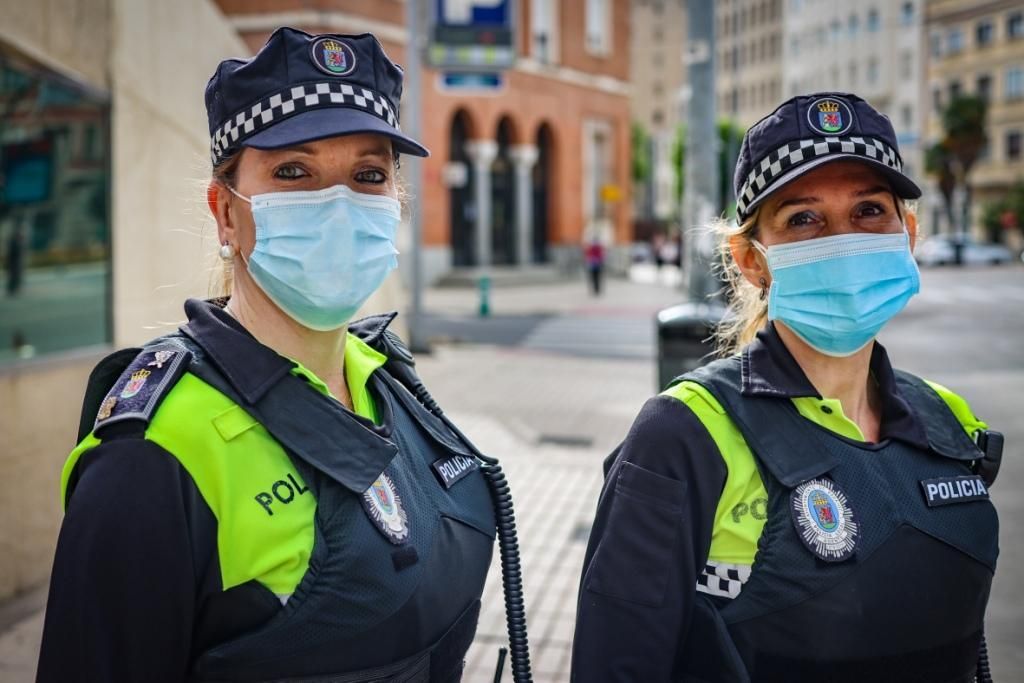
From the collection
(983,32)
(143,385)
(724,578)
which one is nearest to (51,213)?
(143,385)

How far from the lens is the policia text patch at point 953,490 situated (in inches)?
87.8

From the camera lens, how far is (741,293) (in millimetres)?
2898

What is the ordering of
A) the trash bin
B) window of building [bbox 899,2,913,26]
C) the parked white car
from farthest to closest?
window of building [bbox 899,2,913,26] < the parked white car < the trash bin

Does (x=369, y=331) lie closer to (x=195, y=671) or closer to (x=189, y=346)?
(x=189, y=346)

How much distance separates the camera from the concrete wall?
5.36 meters

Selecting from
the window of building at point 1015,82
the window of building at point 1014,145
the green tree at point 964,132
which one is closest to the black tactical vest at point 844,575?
the green tree at point 964,132

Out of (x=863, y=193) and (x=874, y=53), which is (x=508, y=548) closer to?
(x=863, y=193)

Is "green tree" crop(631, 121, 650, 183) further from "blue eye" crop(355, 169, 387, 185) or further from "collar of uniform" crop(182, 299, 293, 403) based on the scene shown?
"collar of uniform" crop(182, 299, 293, 403)

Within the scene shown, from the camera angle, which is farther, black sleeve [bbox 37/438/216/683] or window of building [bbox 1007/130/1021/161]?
window of building [bbox 1007/130/1021/161]

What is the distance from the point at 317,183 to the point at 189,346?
1.41ft

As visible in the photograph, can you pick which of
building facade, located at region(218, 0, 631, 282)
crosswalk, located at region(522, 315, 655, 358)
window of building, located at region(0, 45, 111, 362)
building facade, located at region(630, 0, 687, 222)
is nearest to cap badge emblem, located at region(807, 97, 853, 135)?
window of building, located at region(0, 45, 111, 362)

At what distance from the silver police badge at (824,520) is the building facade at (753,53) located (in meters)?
86.2

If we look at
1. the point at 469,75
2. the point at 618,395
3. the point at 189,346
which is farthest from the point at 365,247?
the point at 469,75

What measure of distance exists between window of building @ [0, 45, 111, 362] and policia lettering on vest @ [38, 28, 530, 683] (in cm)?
452
